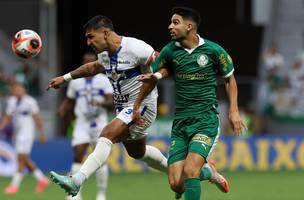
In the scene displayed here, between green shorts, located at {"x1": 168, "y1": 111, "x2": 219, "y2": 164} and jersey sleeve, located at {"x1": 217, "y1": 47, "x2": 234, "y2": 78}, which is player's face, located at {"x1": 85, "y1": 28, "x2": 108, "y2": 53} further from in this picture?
jersey sleeve, located at {"x1": 217, "y1": 47, "x2": 234, "y2": 78}

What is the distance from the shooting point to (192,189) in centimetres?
1127

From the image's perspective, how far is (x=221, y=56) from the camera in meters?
11.7

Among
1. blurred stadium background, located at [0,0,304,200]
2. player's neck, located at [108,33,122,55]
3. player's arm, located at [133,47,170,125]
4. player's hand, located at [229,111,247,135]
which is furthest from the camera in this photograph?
blurred stadium background, located at [0,0,304,200]

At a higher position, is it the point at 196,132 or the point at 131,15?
the point at 196,132

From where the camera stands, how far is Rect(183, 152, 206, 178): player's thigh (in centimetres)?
1132

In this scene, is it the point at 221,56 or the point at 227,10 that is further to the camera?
the point at 227,10

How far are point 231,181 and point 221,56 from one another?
9.77 meters

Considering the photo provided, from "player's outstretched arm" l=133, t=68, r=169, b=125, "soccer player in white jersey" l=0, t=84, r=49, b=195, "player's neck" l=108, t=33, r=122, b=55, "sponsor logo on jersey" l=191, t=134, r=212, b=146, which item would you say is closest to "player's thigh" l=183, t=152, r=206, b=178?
"sponsor logo on jersey" l=191, t=134, r=212, b=146

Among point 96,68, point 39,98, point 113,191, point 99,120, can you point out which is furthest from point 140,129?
point 39,98

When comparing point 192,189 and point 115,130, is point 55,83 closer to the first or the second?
point 115,130

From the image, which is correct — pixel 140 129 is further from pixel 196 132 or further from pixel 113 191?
pixel 113 191

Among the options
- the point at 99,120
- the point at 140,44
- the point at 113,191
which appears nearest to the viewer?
the point at 140,44

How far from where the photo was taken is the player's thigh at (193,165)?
11.3 meters

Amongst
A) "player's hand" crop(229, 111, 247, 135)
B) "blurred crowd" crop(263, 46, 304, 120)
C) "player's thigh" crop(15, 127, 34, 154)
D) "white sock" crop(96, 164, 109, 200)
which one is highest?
"player's hand" crop(229, 111, 247, 135)
